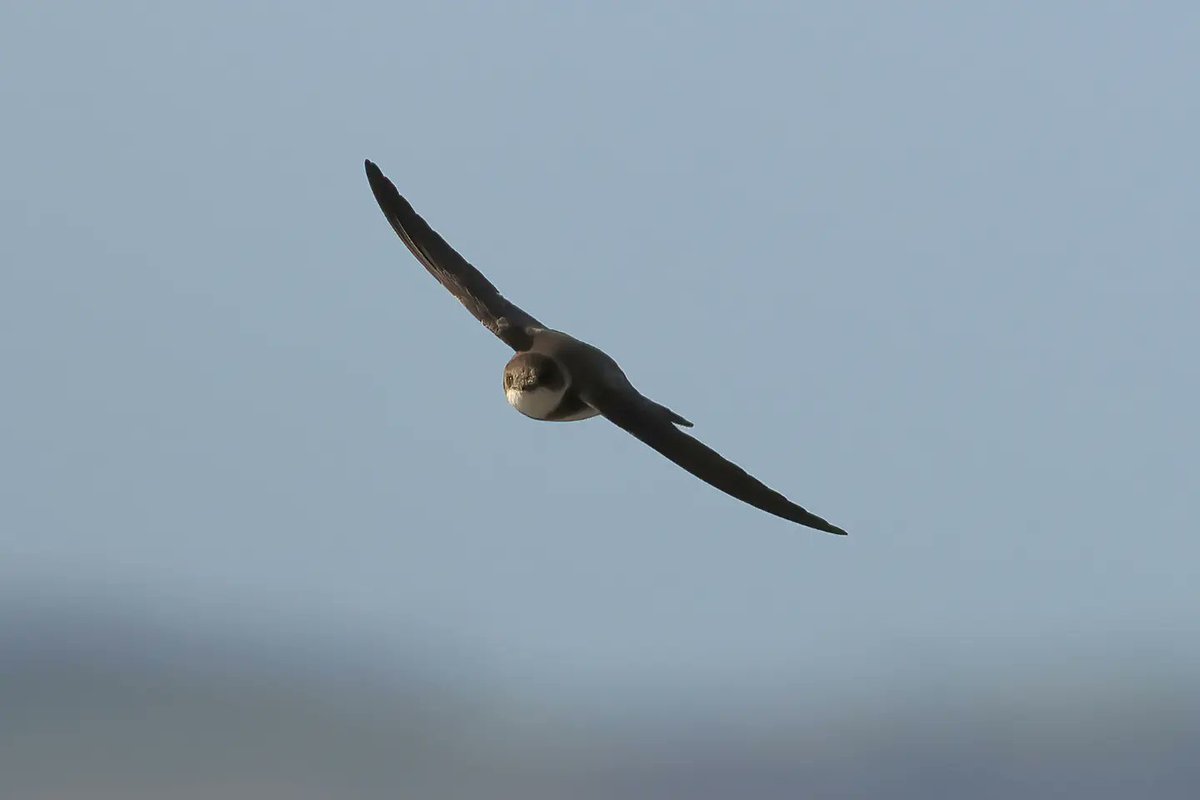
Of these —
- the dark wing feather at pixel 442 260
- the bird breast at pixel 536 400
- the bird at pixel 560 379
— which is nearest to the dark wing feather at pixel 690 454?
the bird at pixel 560 379

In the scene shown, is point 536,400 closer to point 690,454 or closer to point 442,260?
point 690,454

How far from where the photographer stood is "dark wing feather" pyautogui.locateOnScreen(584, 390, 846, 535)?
18.2 ft

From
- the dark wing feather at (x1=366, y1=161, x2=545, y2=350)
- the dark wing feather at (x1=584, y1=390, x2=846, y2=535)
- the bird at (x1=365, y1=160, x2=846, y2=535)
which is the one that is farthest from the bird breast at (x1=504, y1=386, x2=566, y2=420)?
the dark wing feather at (x1=366, y1=161, x2=545, y2=350)

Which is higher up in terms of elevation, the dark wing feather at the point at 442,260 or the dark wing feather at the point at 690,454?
the dark wing feather at the point at 442,260

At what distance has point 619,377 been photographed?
20.3 ft

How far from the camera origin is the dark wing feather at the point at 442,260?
6.66 m

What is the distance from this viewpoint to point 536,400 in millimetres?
6156

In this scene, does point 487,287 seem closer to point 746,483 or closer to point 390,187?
point 390,187

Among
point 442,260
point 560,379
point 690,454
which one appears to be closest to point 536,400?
point 560,379

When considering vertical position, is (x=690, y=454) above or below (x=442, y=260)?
below

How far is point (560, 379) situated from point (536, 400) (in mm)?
133

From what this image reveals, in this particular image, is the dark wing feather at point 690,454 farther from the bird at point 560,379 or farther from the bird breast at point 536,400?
the bird breast at point 536,400

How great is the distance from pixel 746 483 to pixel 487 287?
171 centimetres

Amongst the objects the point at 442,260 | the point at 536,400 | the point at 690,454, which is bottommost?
the point at 690,454
